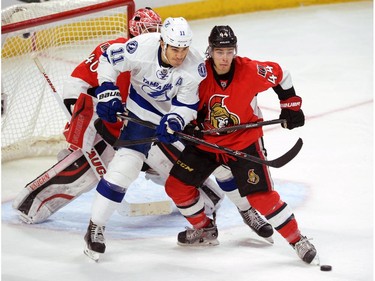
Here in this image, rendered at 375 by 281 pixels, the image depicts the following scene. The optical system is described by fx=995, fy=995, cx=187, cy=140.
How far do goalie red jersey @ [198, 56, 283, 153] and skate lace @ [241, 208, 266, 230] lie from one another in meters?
0.37

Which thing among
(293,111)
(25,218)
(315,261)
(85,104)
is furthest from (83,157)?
(315,261)

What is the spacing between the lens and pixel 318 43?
7.05 metres

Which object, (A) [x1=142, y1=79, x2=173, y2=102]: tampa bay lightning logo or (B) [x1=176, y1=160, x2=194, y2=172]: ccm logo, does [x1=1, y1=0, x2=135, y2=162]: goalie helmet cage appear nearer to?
(A) [x1=142, y1=79, x2=173, y2=102]: tampa bay lightning logo

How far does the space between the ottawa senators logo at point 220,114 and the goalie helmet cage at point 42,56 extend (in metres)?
1.17

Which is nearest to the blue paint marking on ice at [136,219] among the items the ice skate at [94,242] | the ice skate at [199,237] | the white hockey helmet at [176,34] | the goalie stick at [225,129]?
the ice skate at [199,237]

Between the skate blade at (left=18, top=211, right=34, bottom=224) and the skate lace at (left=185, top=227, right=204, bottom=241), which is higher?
the skate lace at (left=185, top=227, right=204, bottom=241)

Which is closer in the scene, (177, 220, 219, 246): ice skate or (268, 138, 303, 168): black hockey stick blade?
(268, 138, 303, 168): black hockey stick blade

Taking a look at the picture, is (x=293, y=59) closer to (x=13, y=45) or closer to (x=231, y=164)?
(x=13, y=45)

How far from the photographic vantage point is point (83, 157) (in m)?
4.23

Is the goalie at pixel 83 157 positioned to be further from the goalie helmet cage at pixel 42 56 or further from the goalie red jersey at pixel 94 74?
the goalie helmet cage at pixel 42 56

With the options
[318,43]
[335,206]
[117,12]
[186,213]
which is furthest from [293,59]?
[186,213]

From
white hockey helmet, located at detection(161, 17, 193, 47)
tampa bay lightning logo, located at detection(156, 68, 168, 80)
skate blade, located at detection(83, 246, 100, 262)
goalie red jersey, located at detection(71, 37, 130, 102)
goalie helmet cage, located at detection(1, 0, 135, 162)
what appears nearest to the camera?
white hockey helmet, located at detection(161, 17, 193, 47)

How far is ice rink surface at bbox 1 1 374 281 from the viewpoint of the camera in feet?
12.2

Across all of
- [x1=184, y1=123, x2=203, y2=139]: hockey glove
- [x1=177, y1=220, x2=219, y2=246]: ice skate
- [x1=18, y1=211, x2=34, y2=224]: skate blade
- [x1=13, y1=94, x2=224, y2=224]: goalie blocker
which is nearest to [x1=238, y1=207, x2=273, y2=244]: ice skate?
[x1=177, y1=220, x2=219, y2=246]: ice skate
